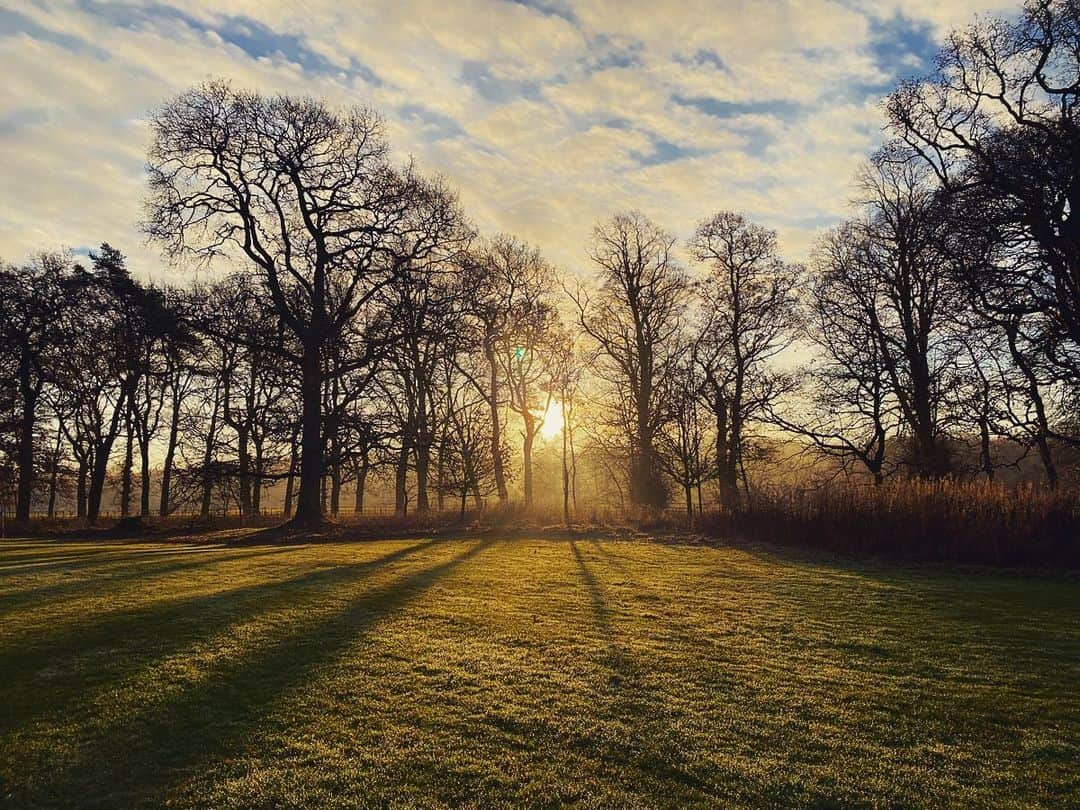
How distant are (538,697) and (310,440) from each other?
59.7 feet

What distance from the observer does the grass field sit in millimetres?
3275

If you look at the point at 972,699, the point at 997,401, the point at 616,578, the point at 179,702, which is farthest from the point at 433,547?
the point at 997,401

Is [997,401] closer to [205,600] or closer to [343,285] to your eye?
[205,600]

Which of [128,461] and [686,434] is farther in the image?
[128,461]

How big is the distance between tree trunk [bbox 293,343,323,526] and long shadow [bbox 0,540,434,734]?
497 inches

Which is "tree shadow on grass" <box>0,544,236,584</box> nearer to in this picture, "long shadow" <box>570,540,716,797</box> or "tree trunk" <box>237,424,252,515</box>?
"tree trunk" <box>237,424,252,515</box>

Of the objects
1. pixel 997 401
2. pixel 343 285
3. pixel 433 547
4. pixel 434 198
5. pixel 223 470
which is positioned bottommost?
pixel 433 547

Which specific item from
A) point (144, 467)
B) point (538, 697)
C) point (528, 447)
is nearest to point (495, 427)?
point (528, 447)

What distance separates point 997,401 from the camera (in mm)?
17047

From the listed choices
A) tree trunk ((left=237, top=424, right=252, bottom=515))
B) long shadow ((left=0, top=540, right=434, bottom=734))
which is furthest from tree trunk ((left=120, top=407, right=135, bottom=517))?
long shadow ((left=0, top=540, right=434, bottom=734))

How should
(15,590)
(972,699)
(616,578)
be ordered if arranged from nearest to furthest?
(972,699), (15,590), (616,578)

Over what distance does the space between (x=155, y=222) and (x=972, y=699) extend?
76.4ft

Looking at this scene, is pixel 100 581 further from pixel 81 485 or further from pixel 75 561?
pixel 81 485

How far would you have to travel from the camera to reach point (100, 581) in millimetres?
9391
